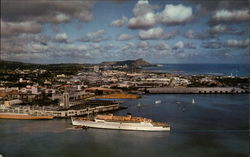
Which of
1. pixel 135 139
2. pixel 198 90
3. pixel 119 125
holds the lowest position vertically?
pixel 135 139

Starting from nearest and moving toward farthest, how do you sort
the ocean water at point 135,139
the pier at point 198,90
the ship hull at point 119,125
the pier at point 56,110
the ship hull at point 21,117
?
the ocean water at point 135,139, the ship hull at point 119,125, the ship hull at point 21,117, the pier at point 56,110, the pier at point 198,90

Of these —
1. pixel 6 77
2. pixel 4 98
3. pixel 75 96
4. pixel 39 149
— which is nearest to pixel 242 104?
pixel 75 96

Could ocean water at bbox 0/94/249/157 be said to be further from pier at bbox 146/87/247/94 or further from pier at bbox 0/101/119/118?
pier at bbox 146/87/247/94

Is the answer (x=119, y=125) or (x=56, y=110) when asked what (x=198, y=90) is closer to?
(x=56, y=110)

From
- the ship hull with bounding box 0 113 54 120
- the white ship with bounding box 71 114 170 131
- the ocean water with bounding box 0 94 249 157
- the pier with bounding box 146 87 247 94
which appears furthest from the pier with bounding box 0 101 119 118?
the pier with bounding box 146 87 247 94

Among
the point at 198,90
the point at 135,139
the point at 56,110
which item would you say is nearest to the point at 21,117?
the point at 56,110

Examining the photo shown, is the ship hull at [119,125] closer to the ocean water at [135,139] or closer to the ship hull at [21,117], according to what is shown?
the ocean water at [135,139]

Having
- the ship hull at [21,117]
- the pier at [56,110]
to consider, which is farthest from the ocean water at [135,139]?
the pier at [56,110]
